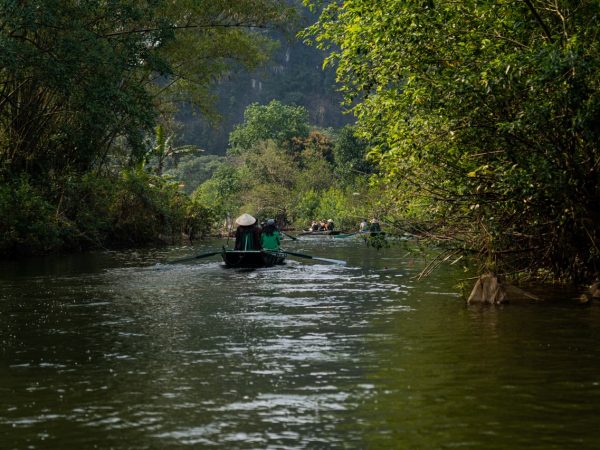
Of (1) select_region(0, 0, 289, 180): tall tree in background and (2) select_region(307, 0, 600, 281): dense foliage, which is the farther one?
(1) select_region(0, 0, 289, 180): tall tree in background

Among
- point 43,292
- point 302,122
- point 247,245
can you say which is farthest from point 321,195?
point 43,292

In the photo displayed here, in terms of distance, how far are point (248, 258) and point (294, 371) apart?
50.0 ft

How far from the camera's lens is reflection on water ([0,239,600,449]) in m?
7.65

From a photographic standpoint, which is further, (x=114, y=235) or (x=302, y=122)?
(x=302, y=122)

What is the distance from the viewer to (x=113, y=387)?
951 cm

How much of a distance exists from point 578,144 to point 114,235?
2906 cm

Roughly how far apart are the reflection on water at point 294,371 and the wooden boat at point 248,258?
6.23 meters

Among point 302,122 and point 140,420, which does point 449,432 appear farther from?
point 302,122

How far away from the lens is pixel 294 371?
1027 cm

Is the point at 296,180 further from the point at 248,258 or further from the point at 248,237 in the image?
the point at 248,258

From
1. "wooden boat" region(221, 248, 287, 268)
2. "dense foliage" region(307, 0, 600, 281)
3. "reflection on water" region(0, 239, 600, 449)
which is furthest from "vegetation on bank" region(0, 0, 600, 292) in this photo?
"wooden boat" region(221, 248, 287, 268)

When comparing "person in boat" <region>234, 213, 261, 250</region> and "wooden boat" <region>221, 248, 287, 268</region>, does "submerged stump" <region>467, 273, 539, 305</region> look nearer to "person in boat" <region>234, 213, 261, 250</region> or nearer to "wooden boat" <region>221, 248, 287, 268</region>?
"wooden boat" <region>221, 248, 287, 268</region>

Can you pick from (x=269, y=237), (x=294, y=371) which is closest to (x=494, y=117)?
(x=294, y=371)

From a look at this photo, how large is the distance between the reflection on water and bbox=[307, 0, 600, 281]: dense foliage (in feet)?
5.10
